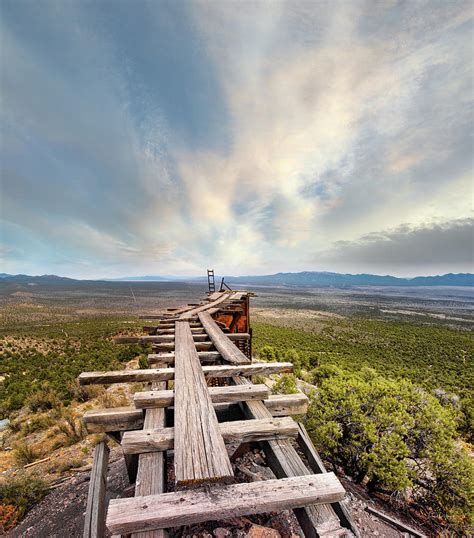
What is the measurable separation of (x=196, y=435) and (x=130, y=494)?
1665 millimetres

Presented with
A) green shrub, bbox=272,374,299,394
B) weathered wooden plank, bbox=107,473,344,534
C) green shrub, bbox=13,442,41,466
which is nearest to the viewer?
weathered wooden plank, bbox=107,473,344,534

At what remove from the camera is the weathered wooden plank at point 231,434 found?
209cm

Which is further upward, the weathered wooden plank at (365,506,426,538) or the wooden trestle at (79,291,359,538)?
the wooden trestle at (79,291,359,538)

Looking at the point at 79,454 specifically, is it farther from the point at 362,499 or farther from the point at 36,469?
the point at 362,499

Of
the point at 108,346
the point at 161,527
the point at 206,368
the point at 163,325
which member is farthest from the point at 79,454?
the point at 108,346

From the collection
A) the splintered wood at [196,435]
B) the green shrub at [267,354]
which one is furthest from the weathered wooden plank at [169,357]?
the green shrub at [267,354]

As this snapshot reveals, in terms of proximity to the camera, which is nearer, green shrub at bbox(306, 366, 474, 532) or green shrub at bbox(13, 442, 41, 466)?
green shrub at bbox(306, 366, 474, 532)

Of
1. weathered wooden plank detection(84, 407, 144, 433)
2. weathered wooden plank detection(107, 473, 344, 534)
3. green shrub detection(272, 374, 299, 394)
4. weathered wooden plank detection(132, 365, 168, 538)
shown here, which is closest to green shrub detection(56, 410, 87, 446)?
green shrub detection(272, 374, 299, 394)

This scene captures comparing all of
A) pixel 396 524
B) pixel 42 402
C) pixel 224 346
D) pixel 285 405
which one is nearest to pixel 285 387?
pixel 396 524

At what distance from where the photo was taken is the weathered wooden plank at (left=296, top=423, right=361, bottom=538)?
1.83 meters

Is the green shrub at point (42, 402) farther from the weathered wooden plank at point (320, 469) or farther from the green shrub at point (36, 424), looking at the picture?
the weathered wooden plank at point (320, 469)

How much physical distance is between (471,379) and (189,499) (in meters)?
38.3

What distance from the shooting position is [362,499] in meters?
4.85

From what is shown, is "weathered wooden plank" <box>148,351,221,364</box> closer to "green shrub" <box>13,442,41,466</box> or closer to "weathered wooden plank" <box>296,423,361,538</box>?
"weathered wooden plank" <box>296,423,361,538</box>
